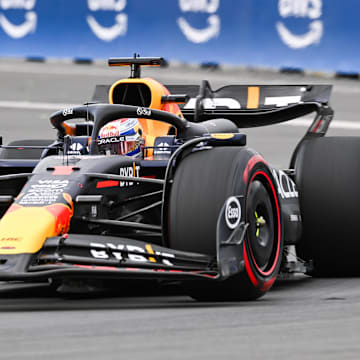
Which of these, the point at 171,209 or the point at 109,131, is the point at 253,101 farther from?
the point at 171,209

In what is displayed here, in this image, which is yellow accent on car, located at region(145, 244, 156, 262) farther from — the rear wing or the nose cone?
the rear wing

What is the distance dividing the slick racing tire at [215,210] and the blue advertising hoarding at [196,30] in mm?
13198

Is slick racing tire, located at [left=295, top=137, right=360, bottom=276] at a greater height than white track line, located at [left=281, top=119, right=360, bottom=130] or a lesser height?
greater

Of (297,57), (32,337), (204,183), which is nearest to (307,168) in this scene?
(204,183)

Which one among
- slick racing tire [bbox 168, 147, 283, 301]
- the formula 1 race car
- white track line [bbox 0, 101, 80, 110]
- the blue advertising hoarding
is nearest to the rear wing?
the formula 1 race car

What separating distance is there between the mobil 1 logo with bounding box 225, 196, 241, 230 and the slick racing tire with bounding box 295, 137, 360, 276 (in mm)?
1788

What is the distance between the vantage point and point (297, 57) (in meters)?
20.0

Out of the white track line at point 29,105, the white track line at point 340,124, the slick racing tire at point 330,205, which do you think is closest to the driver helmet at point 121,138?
the slick racing tire at point 330,205

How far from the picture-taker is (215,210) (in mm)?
6309

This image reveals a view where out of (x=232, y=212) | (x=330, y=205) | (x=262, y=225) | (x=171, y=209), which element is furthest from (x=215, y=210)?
(x=330, y=205)

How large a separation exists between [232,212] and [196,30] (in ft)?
47.8

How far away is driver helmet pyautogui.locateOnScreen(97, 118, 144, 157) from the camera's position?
25.4ft

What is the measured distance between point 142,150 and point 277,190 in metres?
1.42

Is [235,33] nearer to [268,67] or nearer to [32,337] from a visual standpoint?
[268,67]
